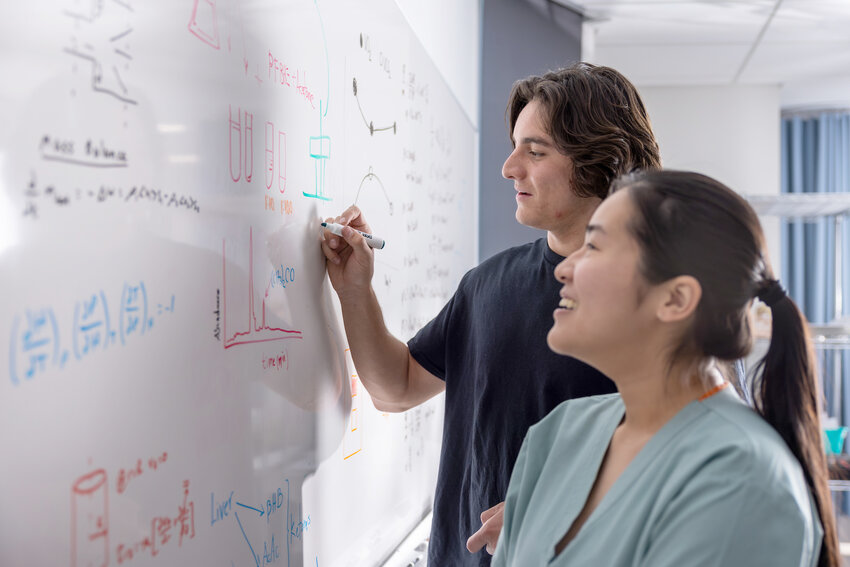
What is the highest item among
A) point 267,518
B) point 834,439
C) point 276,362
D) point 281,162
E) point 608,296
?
point 281,162

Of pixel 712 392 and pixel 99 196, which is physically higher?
pixel 99 196

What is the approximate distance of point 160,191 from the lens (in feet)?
2.33

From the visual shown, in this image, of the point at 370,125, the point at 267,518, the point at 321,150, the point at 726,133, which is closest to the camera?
the point at 267,518

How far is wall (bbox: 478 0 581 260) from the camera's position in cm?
290

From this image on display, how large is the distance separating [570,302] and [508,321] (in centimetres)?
36

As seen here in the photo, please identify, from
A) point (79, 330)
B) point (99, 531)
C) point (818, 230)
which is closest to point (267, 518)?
point (99, 531)

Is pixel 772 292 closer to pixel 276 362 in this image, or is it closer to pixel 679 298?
pixel 679 298

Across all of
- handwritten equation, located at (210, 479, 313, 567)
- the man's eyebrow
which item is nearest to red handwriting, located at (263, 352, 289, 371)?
handwritten equation, located at (210, 479, 313, 567)

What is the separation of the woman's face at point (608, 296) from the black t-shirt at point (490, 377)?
1.14 feet

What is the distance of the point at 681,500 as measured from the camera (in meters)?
0.74

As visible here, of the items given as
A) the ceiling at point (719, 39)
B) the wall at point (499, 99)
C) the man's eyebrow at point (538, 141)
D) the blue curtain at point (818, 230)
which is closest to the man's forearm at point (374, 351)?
the man's eyebrow at point (538, 141)

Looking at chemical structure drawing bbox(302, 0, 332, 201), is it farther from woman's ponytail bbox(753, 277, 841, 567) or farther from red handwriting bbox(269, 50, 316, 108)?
woman's ponytail bbox(753, 277, 841, 567)

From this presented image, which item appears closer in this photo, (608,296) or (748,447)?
(748,447)

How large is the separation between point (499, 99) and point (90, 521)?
257 centimetres
